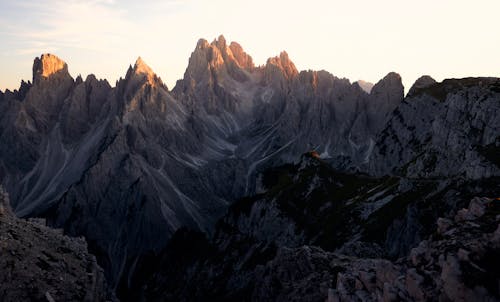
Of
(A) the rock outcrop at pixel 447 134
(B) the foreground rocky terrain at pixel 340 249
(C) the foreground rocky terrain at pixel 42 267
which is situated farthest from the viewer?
(A) the rock outcrop at pixel 447 134

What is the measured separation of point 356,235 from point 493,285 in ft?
186

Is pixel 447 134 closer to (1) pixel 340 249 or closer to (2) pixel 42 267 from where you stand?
(1) pixel 340 249

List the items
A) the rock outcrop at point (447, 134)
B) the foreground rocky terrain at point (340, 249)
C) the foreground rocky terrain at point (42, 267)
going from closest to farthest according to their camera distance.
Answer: the foreground rocky terrain at point (340, 249)
the foreground rocky terrain at point (42, 267)
the rock outcrop at point (447, 134)

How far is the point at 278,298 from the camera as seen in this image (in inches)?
2168

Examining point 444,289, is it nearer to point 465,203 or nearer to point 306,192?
point 465,203

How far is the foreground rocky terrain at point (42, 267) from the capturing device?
39438 mm

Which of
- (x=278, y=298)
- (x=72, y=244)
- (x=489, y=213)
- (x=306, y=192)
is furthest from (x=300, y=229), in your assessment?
(x=489, y=213)

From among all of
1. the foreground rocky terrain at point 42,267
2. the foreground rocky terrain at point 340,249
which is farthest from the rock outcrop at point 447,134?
the foreground rocky terrain at point 42,267

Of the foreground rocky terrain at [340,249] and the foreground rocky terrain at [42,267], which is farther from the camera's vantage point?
the foreground rocky terrain at [42,267]

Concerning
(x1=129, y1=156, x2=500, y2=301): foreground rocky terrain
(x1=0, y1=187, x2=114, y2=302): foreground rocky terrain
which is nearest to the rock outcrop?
(x1=129, y1=156, x2=500, y2=301): foreground rocky terrain

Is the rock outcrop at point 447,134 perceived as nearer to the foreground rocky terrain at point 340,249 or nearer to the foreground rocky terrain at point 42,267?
the foreground rocky terrain at point 340,249

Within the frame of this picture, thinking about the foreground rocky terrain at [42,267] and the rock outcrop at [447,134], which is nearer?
the foreground rocky terrain at [42,267]

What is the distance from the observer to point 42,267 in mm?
42406

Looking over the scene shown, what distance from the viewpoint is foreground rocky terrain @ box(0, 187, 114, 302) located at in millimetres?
39438
